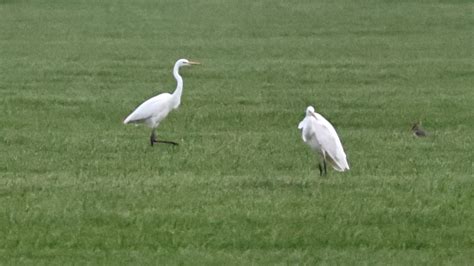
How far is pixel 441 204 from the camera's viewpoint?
37.6 feet

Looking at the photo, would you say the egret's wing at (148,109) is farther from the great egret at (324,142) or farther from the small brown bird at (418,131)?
the great egret at (324,142)

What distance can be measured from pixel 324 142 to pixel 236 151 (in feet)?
7.09

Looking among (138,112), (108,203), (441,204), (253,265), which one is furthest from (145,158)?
(253,265)

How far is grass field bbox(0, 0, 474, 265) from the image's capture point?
32.7 ft

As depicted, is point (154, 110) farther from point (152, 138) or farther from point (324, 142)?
point (324, 142)

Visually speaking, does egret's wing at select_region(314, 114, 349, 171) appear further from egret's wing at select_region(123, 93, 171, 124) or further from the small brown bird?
the small brown bird

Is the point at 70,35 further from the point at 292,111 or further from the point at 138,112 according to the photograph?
the point at 138,112

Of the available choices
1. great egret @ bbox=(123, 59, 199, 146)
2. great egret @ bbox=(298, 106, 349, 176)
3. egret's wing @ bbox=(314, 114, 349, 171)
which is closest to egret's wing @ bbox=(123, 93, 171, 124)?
great egret @ bbox=(123, 59, 199, 146)

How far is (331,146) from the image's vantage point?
13562 millimetres

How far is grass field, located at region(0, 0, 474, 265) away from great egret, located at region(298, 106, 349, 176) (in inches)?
6.3

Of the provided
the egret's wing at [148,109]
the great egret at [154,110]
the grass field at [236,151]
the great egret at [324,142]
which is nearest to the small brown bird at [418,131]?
the grass field at [236,151]

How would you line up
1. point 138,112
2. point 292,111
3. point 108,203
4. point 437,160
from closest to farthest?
point 108,203
point 437,160
point 138,112
point 292,111

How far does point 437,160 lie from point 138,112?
4.39 m

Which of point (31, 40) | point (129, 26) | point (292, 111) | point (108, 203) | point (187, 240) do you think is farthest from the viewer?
point (129, 26)
